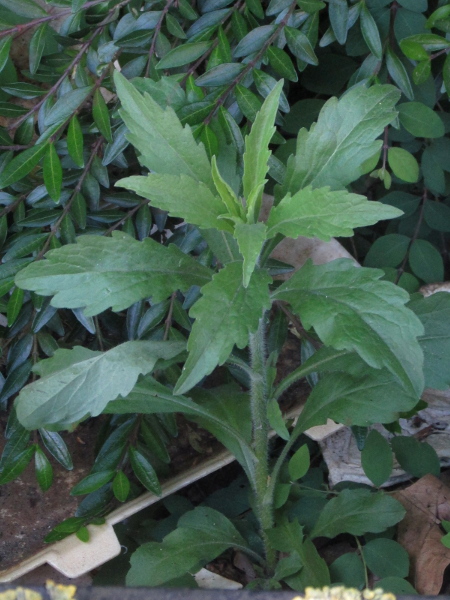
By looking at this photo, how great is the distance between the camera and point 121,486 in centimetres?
146

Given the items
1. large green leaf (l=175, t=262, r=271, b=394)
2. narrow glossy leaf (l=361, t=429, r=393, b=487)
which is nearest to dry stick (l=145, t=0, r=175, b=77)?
large green leaf (l=175, t=262, r=271, b=394)

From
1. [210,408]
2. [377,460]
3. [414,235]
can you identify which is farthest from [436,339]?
[414,235]

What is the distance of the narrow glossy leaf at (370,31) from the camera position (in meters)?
1.39

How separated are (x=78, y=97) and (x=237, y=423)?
0.80m

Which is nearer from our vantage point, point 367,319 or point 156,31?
point 367,319

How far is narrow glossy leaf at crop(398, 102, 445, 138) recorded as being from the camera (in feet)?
4.99

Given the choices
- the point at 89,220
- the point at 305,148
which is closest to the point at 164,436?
the point at 89,220

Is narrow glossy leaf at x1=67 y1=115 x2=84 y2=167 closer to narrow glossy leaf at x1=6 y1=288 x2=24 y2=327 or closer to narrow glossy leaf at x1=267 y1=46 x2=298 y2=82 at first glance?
narrow glossy leaf at x1=6 y1=288 x2=24 y2=327

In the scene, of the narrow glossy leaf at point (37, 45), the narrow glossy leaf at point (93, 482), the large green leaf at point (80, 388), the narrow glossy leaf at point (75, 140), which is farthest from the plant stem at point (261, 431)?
the narrow glossy leaf at point (37, 45)

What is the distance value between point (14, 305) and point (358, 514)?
896 mm

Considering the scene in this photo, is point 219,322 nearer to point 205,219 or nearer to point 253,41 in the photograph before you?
point 205,219

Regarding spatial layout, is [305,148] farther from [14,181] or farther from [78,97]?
[14,181]

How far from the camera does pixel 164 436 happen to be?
1.58 m

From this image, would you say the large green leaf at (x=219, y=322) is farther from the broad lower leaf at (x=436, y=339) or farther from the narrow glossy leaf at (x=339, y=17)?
the narrow glossy leaf at (x=339, y=17)
